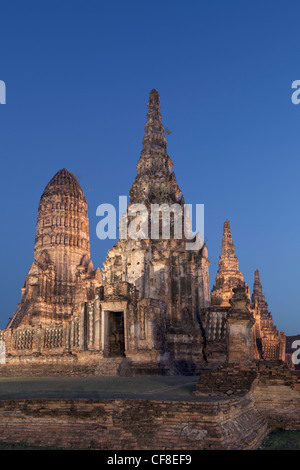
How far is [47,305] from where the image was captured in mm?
41625

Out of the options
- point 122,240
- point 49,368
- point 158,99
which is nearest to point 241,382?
point 49,368

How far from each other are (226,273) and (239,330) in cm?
3063

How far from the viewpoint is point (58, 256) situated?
44062mm

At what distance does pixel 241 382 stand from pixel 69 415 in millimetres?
5197

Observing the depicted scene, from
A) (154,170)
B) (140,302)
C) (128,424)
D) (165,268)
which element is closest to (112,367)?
(140,302)

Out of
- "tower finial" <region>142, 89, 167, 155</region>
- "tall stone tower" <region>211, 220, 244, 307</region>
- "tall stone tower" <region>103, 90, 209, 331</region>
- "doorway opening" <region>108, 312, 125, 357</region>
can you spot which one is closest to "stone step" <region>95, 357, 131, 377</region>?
"doorway opening" <region>108, 312, 125, 357</region>

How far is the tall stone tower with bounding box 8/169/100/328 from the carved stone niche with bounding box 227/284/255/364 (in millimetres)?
25439

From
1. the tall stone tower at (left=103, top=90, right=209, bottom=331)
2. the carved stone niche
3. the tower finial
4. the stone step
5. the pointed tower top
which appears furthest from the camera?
the pointed tower top

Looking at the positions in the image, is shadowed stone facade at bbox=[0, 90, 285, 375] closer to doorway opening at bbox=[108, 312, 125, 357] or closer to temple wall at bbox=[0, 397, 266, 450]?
doorway opening at bbox=[108, 312, 125, 357]

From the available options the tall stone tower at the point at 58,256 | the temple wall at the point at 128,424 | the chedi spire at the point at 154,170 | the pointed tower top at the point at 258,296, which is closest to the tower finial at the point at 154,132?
the chedi spire at the point at 154,170

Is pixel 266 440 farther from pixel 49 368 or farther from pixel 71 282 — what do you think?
pixel 71 282

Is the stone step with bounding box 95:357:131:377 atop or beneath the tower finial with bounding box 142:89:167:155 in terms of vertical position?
beneath

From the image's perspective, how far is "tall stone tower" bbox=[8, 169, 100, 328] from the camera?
1630 inches

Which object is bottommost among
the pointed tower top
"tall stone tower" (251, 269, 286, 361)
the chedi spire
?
"tall stone tower" (251, 269, 286, 361)
